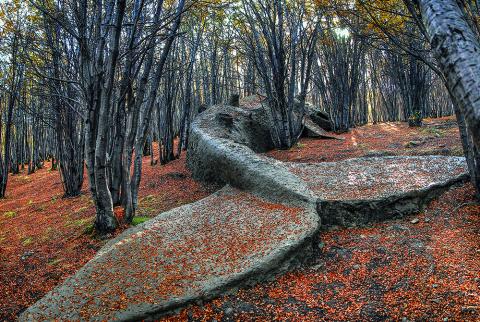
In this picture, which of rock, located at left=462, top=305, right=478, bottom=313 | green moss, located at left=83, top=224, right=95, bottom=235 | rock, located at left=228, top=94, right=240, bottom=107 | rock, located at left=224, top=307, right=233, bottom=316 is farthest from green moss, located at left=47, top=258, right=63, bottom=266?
rock, located at left=228, top=94, right=240, bottom=107

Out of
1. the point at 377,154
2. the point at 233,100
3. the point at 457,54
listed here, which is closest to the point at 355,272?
the point at 457,54

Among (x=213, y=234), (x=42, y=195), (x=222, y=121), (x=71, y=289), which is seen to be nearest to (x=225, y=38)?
(x=222, y=121)

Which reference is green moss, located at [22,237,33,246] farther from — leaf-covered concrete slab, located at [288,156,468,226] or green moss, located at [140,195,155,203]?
leaf-covered concrete slab, located at [288,156,468,226]

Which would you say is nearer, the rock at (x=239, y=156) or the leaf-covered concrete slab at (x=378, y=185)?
the leaf-covered concrete slab at (x=378, y=185)

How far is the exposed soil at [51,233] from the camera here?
4.38 meters

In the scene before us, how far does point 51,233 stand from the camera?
6625mm

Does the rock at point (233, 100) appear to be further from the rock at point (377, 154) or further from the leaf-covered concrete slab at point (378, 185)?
the leaf-covered concrete slab at point (378, 185)

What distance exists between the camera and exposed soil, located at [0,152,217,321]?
438 centimetres

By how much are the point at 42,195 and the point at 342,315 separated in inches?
510

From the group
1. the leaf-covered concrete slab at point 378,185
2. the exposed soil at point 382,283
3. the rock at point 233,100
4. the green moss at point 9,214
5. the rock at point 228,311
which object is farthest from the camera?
the rock at point 233,100

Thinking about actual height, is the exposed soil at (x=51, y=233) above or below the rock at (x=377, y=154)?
below

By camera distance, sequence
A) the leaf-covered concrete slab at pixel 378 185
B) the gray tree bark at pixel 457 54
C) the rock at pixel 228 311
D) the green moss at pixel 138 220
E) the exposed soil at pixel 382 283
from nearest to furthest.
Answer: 1. the gray tree bark at pixel 457 54
2. the exposed soil at pixel 382 283
3. the rock at pixel 228 311
4. the leaf-covered concrete slab at pixel 378 185
5. the green moss at pixel 138 220

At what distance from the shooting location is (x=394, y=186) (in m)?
5.76

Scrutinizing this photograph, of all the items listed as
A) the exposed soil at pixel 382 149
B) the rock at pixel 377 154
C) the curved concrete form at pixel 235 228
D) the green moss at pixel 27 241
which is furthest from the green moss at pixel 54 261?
the rock at pixel 377 154
